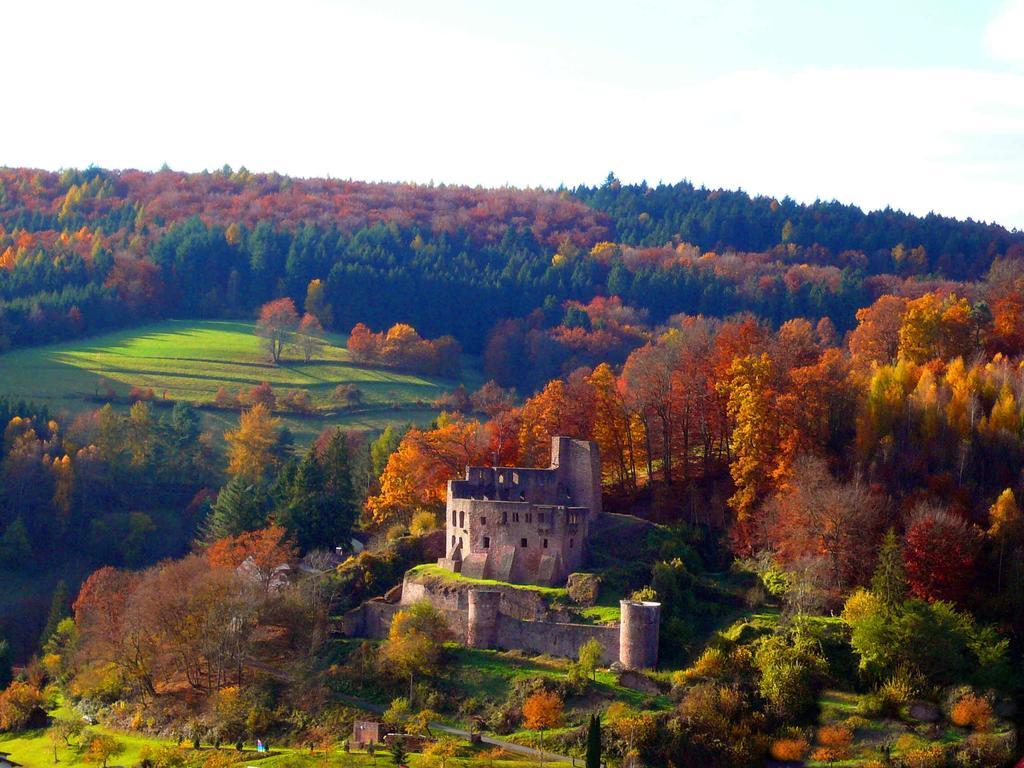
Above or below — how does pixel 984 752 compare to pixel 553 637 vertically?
below

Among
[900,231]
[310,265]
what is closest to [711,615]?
[310,265]

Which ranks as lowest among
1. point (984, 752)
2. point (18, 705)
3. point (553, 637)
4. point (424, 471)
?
point (18, 705)

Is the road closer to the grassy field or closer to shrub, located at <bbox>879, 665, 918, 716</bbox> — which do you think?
shrub, located at <bbox>879, 665, 918, 716</bbox>

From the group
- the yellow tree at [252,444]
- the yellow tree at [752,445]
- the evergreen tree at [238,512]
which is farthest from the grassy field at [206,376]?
the yellow tree at [752,445]

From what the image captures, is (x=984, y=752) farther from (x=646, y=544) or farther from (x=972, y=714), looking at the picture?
(x=646, y=544)

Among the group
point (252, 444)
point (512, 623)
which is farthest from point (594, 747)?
point (252, 444)

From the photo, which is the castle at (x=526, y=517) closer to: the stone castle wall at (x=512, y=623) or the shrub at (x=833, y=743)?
the stone castle wall at (x=512, y=623)

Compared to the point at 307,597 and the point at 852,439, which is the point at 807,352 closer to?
the point at 852,439
